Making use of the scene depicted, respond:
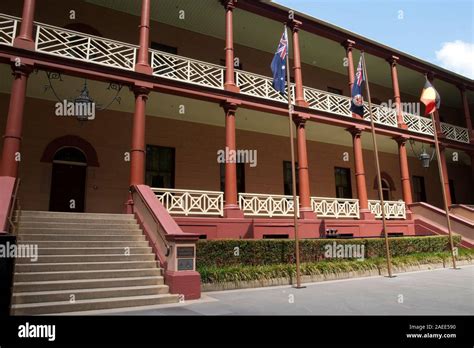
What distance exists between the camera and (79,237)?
9.14 meters

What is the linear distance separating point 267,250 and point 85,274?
5.28 meters

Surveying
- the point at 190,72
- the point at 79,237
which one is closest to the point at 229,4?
the point at 190,72

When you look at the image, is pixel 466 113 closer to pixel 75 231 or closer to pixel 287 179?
pixel 287 179

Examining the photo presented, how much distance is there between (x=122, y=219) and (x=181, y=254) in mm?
3354

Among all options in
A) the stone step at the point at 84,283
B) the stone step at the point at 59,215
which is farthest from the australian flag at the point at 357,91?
the stone step at the point at 84,283

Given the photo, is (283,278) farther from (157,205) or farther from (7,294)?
(7,294)

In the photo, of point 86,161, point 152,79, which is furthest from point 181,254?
point 86,161

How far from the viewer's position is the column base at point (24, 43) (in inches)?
417

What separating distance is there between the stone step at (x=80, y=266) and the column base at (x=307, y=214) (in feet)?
24.2

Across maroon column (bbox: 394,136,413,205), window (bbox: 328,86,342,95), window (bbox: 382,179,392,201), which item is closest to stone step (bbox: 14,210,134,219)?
maroon column (bbox: 394,136,413,205)

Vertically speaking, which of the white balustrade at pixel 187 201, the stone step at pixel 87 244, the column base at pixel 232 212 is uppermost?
the white balustrade at pixel 187 201

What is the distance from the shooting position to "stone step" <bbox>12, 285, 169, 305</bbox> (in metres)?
6.59

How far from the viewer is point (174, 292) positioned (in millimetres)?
7812

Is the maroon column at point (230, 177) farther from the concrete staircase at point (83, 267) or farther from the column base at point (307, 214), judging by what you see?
the concrete staircase at point (83, 267)
